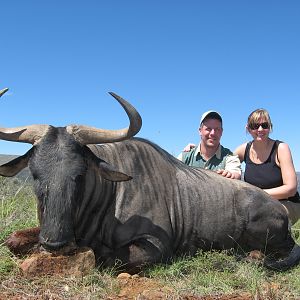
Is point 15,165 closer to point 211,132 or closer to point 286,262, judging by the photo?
point 286,262

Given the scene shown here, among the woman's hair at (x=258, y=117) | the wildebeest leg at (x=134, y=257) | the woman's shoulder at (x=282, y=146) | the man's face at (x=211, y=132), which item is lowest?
the wildebeest leg at (x=134, y=257)

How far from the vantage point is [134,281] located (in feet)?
13.8

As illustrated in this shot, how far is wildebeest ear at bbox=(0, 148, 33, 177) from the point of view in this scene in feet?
15.9

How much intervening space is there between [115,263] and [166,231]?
0.74m

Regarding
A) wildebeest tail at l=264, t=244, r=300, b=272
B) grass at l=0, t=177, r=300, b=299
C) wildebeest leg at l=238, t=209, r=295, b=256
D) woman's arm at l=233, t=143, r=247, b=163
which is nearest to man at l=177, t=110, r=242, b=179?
woman's arm at l=233, t=143, r=247, b=163

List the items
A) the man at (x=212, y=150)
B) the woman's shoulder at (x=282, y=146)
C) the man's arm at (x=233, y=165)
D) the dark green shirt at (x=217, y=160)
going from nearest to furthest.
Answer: the man's arm at (x=233, y=165) → the woman's shoulder at (x=282, y=146) → the dark green shirt at (x=217, y=160) → the man at (x=212, y=150)

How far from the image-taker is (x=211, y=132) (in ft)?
23.9

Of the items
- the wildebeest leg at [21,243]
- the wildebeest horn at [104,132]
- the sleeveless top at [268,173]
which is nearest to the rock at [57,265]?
the wildebeest leg at [21,243]

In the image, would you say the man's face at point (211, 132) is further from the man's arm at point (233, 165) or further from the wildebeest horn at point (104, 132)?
the wildebeest horn at point (104, 132)

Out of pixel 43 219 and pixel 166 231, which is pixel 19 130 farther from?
pixel 166 231

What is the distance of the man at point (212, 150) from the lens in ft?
23.9

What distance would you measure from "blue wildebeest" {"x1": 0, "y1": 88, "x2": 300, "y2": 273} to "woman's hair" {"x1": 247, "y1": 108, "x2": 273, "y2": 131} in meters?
1.35

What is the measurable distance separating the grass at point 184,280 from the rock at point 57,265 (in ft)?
0.23

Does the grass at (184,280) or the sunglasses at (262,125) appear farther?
the sunglasses at (262,125)
